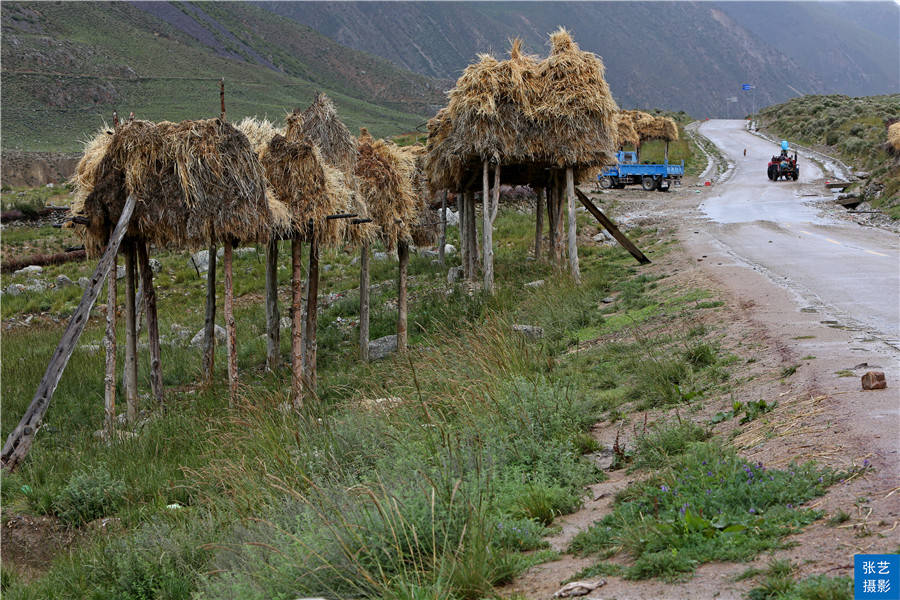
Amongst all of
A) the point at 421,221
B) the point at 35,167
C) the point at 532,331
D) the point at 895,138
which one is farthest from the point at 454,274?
the point at 35,167

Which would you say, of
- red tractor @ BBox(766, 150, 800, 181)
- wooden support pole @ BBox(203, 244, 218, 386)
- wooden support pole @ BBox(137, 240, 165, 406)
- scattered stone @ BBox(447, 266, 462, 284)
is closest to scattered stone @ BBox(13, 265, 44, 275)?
scattered stone @ BBox(447, 266, 462, 284)

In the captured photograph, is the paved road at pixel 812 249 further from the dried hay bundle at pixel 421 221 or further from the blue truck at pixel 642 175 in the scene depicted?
the dried hay bundle at pixel 421 221

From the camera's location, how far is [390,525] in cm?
455

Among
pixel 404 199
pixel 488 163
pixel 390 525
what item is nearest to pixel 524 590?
pixel 390 525

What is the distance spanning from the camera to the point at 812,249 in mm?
17547

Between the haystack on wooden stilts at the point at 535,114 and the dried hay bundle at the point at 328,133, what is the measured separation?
13.8 ft

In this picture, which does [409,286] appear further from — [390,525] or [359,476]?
[390,525]

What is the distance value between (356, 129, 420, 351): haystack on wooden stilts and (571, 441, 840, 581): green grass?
1020 centimetres

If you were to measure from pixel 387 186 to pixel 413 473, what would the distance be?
9938mm

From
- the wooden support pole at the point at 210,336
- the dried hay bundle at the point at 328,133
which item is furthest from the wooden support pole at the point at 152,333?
the dried hay bundle at the point at 328,133

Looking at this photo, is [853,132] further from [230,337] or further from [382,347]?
[230,337]

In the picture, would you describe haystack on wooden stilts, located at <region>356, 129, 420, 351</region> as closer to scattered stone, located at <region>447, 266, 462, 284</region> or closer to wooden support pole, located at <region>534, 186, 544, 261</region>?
scattered stone, located at <region>447, 266, 462, 284</region>

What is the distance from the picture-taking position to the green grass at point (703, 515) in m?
4.38

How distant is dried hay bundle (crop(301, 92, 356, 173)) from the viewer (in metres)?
13.5
